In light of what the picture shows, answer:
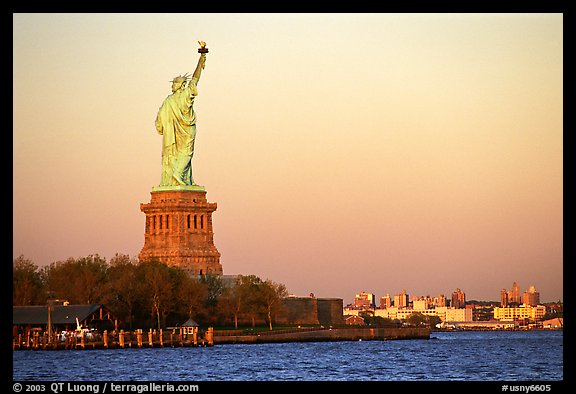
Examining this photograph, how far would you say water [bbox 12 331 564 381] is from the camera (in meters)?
85.0

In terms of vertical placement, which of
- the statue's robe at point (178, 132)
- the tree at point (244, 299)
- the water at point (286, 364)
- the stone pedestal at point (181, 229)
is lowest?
the water at point (286, 364)

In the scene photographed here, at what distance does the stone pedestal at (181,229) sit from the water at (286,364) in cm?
2584

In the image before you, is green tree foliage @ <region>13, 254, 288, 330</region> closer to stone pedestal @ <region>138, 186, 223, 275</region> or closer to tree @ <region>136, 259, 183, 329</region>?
tree @ <region>136, 259, 183, 329</region>

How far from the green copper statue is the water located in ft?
96.7

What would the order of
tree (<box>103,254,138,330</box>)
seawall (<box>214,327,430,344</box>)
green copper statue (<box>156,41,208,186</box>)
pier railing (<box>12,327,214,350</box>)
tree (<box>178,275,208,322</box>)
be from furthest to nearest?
green copper statue (<box>156,41,208,186</box>) < seawall (<box>214,327,430,344</box>) < tree (<box>178,275,208,322</box>) < tree (<box>103,254,138,330</box>) < pier railing (<box>12,327,214,350</box>)

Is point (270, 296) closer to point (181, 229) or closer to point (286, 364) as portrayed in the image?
point (181, 229)

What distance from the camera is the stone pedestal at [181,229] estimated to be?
15100 centimetres

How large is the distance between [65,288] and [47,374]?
1794 inches

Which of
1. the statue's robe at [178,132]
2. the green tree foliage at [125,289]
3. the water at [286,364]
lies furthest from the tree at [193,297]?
the statue's robe at [178,132]

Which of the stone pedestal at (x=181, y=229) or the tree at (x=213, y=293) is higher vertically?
Result: the stone pedestal at (x=181, y=229)

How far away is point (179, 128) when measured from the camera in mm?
150000

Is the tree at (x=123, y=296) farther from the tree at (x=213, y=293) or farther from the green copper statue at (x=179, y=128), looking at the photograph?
the green copper statue at (x=179, y=128)

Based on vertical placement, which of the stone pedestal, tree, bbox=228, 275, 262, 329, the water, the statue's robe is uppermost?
the statue's robe

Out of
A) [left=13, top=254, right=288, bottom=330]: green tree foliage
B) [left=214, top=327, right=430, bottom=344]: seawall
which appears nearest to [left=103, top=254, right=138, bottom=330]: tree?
[left=13, top=254, right=288, bottom=330]: green tree foliage
